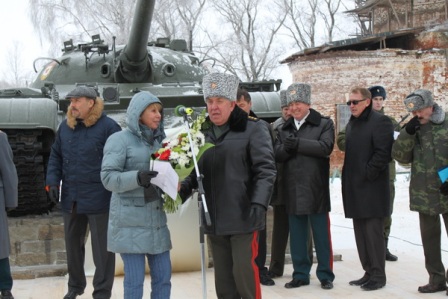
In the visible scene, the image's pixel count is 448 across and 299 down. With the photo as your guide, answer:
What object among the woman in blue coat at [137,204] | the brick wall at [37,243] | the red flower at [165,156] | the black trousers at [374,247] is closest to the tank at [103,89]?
the brick wall at [37,243]

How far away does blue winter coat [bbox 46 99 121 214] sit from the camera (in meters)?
5.70

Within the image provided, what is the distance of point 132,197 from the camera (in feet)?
15.8

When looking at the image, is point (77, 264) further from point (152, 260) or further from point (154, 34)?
point (154, 34)

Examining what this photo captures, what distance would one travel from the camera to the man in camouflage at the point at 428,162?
6137mm

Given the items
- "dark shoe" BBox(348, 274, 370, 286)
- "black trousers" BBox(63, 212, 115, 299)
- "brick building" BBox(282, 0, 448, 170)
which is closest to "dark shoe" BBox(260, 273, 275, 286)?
"dark shoe" BBox(348, 274, 370, 286)

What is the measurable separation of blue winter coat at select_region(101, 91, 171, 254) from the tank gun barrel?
9.90 ft

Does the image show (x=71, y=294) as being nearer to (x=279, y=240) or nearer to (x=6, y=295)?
(x=6, y=295)

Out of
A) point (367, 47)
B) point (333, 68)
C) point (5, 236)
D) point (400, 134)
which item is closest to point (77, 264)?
point (5, 236)

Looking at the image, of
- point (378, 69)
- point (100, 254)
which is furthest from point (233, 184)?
point (378, 69)

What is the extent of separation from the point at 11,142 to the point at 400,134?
4.19 m

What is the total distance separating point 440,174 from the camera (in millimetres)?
5863

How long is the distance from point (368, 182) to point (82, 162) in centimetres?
262

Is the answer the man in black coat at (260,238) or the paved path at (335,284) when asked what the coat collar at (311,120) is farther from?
the paved path at (335,284)

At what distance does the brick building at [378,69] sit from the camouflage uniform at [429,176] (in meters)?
16.1
